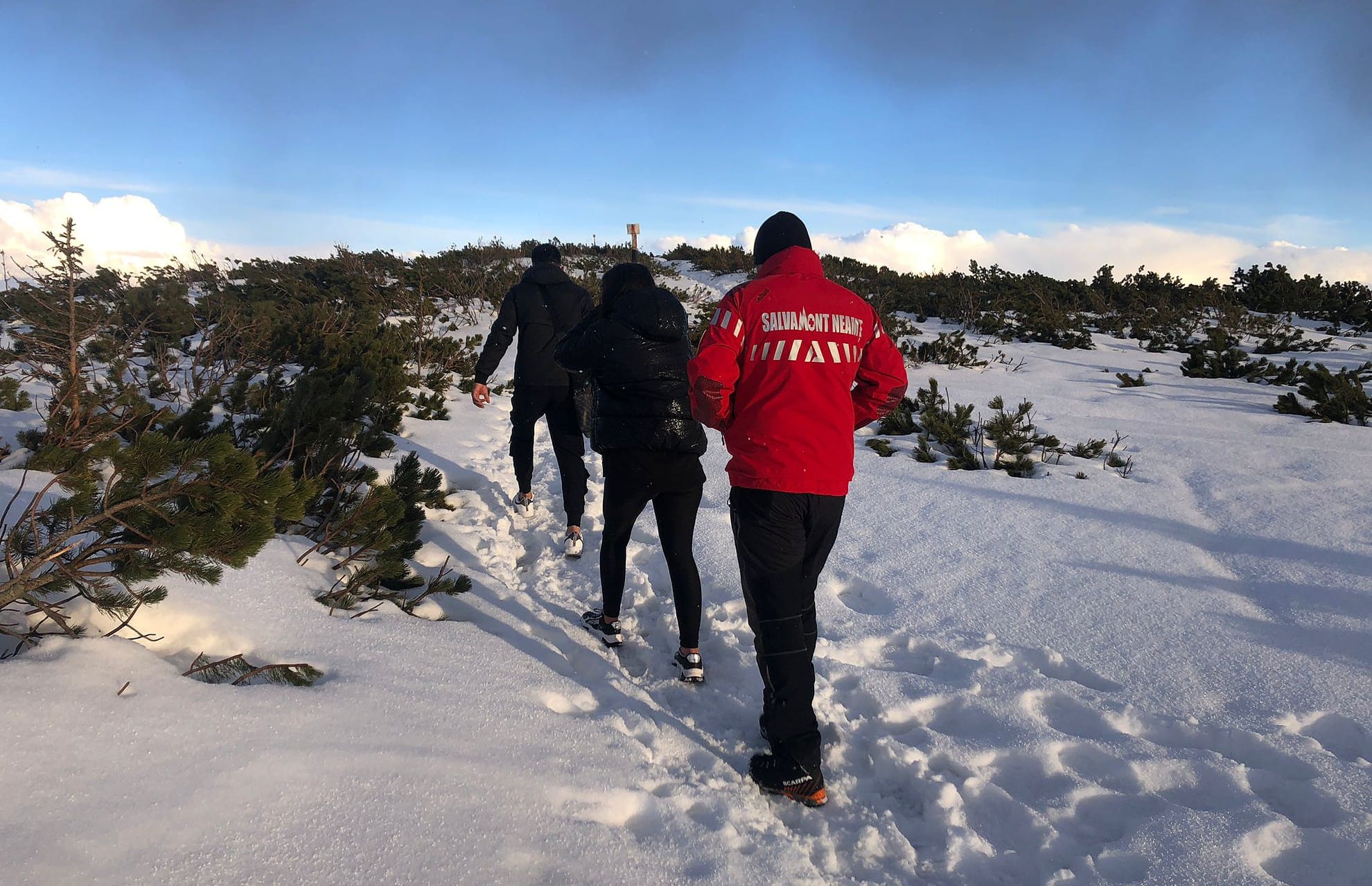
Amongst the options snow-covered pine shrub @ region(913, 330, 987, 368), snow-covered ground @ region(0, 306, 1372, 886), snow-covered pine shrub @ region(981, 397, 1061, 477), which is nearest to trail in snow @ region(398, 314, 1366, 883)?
snow-covered ground @ region(0, 306, 1372, 886)

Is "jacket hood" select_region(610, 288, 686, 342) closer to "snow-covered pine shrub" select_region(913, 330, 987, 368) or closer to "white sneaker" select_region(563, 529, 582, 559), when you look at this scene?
"white sneaker" select_region(563, 529, 582, 559)

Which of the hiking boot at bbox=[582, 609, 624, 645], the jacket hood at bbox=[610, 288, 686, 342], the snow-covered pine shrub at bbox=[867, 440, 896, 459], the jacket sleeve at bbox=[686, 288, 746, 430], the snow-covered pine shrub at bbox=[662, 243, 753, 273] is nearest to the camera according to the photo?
the jacket sleeve at bbox=[686, 288, 746, 430]

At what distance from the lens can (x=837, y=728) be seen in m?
2.58

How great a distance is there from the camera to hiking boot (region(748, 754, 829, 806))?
86.7 inches

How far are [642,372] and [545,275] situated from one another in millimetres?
1954

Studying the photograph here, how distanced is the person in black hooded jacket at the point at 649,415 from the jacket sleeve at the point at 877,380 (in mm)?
716

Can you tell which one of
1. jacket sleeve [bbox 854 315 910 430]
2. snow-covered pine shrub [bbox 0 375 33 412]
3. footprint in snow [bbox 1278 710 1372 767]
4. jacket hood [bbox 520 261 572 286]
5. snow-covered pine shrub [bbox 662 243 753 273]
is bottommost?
footprint in snow [bbox 1278 710 1372 767]

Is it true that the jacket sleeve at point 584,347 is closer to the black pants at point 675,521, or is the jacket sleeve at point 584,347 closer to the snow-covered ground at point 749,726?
the black pants at point 675,521

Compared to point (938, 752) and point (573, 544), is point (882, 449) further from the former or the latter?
point (938, 752)

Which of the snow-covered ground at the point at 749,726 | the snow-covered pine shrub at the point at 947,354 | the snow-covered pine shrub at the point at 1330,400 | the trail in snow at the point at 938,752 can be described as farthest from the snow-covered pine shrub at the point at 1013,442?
the snow-covered pine shrub at the point at 947,354

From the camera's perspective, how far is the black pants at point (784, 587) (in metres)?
2.27

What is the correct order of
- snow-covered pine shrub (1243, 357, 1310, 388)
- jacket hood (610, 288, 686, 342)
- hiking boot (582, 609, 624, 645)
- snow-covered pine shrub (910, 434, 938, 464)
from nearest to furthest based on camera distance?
1. jacket hood (610, 288, 686, 342)
2. hiking boot (582, 609, 624, 645)
3. snow-covered pine shrub (910, 434, 938, 464)
4. snow-covered pine shrub (1243, 357, 1310, 388)

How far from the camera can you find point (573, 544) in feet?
14.0

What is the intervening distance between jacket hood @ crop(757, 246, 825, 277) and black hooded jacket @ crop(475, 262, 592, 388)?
2257 mm
